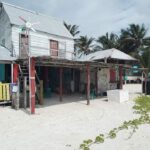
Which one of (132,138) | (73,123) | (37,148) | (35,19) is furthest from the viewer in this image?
(35,19)

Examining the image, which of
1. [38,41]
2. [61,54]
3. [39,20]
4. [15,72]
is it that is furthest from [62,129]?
[39,20]

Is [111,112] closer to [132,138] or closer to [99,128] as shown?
[99,128]

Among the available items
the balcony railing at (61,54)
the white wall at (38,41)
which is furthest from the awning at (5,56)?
the balcony railing at (61,54)

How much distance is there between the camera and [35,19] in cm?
2127

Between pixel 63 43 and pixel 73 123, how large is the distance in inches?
492

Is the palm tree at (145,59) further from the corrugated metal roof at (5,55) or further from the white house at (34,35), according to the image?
the corrugated metal roof at (5,55)

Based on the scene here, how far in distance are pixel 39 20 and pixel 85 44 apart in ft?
92.2

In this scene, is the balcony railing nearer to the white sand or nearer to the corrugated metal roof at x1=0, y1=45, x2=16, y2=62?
the corrugated metal roof at x1=0, y1=45, x2=16, y2=62

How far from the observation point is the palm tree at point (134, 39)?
46000mm

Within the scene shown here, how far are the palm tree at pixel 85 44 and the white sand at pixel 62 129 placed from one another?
34771mm

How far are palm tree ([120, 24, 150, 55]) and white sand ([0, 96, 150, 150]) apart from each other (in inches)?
1320

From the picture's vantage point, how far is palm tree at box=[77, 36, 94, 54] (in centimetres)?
4841

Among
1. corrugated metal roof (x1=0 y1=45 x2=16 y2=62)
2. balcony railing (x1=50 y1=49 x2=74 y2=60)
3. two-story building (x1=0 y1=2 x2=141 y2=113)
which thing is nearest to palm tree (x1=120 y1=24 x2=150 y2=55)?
two-story building (x1=0 y1=2 x2=141 y2=113)

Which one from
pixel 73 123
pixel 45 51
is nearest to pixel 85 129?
pixel 73 123
